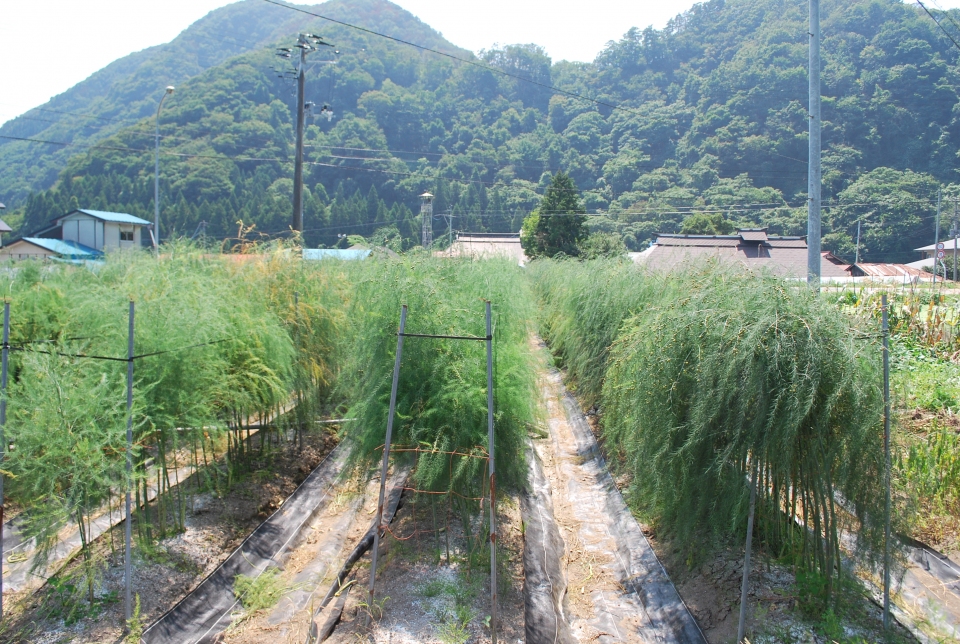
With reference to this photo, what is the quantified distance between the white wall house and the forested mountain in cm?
288

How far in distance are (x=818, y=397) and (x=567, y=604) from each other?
7.75ft

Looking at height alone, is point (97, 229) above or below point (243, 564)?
above

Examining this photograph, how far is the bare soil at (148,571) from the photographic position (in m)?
4.37

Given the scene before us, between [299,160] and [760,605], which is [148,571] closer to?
[760,605]

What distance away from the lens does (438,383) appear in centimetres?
513

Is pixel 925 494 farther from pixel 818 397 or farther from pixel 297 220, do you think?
pixel 297 220

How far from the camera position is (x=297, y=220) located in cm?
1507

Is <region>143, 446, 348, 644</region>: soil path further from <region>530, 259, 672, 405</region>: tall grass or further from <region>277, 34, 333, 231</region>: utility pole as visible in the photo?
<region>277, 34, 333, 231</region>: utility pole

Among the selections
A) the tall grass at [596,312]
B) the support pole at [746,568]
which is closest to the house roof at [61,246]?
the tall grass at [596,312]

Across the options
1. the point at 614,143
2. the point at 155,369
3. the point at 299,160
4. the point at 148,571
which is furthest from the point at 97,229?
the point at 148,571

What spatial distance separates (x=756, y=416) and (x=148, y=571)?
4.46 metres

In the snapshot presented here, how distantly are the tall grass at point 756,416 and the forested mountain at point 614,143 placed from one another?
21265 mm

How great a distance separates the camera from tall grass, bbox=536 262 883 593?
392cm

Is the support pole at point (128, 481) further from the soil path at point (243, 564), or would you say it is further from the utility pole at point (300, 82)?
the utility pole at point (300, 82)
